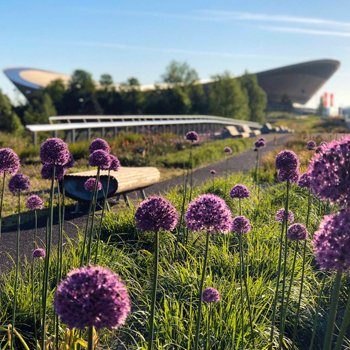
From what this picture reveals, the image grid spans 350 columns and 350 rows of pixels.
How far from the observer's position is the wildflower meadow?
2.18 metres

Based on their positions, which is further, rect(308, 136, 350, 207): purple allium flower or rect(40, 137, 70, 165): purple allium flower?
rect(40, 137, 70, 165): purple allium flower

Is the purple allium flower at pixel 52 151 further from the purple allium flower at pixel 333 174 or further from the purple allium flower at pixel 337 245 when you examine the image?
the purple allium flower at pixel 337 245

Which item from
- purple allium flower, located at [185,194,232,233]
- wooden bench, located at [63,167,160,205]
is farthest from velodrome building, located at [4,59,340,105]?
purple allium flower, located at [185,194,232,233]

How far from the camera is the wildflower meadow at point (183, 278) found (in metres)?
2.18

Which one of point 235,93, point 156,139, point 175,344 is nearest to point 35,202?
point 175,344

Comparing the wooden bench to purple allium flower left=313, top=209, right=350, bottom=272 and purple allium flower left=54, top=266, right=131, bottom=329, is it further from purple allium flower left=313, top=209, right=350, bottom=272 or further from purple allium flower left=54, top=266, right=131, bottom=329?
purple allium flower left=313, top=209, right=350, bottom=272

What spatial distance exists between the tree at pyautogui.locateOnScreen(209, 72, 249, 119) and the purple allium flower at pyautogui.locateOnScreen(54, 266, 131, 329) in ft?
181

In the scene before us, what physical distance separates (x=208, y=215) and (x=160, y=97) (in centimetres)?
6538

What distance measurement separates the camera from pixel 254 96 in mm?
70562

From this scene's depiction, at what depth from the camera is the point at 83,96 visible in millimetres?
71375

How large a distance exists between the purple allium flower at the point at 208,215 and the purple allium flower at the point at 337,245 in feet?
3.32

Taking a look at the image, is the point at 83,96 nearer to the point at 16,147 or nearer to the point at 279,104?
the point at 16,147

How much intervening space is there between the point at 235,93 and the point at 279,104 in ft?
273

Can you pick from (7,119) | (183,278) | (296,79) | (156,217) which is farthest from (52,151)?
(296,79)
